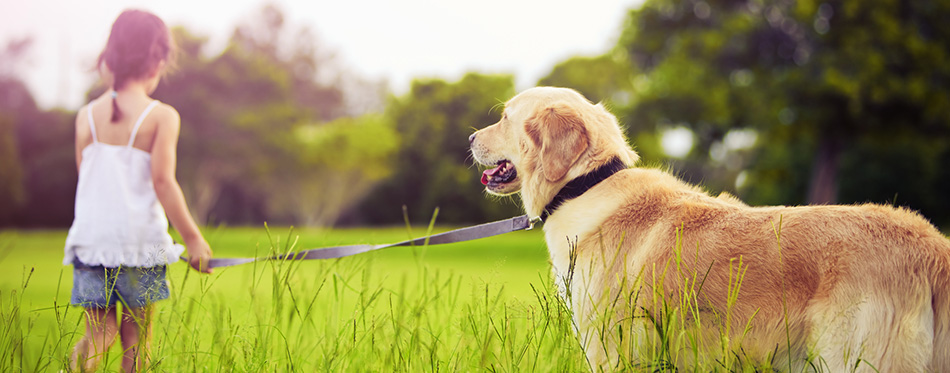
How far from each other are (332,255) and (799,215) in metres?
2.16

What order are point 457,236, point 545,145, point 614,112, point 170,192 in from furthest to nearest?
Answer: point 614,112 → point 170,192 → point 457,236 → point 545,145

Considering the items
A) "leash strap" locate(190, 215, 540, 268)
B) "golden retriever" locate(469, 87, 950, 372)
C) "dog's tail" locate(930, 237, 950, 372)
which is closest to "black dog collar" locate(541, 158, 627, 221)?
"golden retriever" locate(469, 87, 950, 372)

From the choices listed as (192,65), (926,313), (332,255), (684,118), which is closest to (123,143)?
(332,255)

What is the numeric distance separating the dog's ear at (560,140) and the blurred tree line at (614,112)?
2.00 metres

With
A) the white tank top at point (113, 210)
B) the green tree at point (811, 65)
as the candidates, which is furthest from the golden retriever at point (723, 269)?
the green tree at point (811, 65)

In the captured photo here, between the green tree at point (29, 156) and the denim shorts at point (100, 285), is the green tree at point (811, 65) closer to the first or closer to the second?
the denim shorts at point (100, 285)

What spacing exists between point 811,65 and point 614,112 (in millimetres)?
12031

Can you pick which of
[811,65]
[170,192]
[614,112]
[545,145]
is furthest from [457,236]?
[614,112]

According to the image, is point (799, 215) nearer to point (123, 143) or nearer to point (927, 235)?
point (927, 235)

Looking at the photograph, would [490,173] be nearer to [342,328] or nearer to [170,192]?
[342,328]

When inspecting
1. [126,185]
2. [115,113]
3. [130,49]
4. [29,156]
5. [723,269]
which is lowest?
[723,269]

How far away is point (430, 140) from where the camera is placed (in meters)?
37.7

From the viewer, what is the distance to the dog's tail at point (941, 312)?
7.29 ft

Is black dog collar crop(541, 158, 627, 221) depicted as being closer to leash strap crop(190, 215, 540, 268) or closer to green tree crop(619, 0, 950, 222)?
leash strap crop(190, 215, 540, 268)
